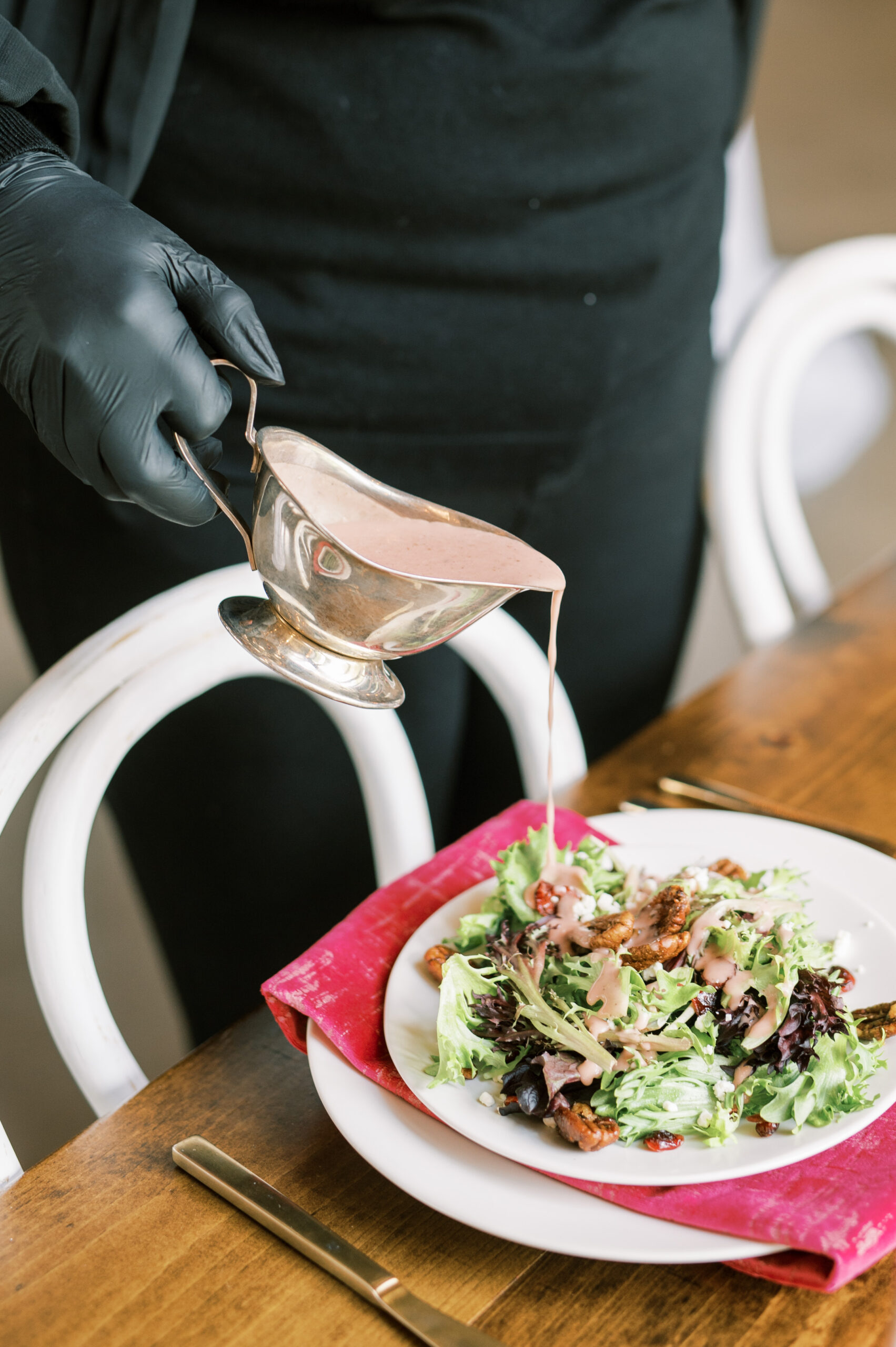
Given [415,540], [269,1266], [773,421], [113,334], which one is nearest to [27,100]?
[113,334]

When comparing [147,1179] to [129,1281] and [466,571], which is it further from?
[466,571]

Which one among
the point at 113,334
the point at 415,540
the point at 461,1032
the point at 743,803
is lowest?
the point at 743,803

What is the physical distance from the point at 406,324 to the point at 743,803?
52 centimetres

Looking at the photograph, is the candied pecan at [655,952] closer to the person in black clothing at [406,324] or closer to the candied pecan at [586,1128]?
the candied pecan at [586,1128]

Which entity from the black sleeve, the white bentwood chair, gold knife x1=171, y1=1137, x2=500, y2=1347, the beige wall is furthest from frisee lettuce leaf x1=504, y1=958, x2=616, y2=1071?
the beige wall

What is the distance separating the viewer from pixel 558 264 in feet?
3.51

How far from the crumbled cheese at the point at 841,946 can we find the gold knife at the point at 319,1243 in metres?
0.30

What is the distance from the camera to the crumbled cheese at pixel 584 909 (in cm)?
67

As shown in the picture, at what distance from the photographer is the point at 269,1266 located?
1.79 ft

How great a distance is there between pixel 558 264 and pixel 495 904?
2.11 feet

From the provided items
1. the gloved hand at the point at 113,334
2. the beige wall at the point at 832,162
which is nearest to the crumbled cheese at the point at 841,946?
the gloved hand at the point at 113,334

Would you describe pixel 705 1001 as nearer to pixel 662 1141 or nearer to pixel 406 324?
pixel 662 1141

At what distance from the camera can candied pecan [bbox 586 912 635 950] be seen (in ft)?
2.08

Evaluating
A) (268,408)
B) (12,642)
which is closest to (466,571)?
(268,408)
